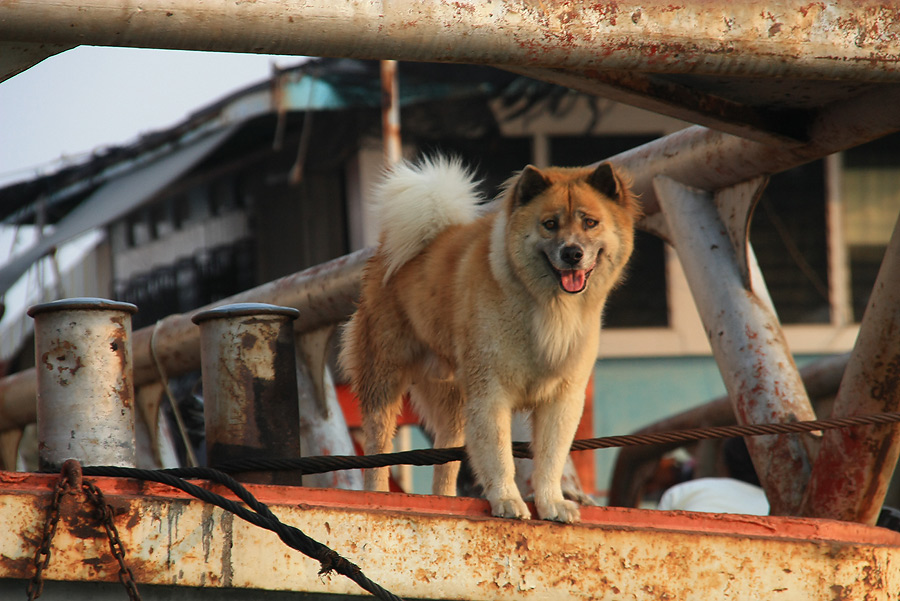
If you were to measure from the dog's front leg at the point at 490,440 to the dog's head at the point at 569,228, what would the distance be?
0.39 metres

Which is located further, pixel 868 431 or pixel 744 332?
pixel 744 332

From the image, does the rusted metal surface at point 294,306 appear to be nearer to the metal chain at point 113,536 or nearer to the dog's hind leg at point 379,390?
the dog's hind leg at point 379,390

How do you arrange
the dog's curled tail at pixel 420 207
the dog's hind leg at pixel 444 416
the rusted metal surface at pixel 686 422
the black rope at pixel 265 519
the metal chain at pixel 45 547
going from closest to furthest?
the metal chain at pixel 45 547, the black rope at pixel 265 519, the dog's curled tail at pixel 420 207, the dog's hind leg at pixel 444 416, the rusted metal surface at pixel 686 422

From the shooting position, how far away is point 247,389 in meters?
2.96

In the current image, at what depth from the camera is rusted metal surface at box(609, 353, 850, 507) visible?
5.80m

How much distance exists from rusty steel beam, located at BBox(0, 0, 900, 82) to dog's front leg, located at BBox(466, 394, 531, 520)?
110cm

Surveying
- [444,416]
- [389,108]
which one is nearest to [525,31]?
[444,416]

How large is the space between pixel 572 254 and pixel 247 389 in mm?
1037

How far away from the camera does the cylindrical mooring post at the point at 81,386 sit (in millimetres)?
2795

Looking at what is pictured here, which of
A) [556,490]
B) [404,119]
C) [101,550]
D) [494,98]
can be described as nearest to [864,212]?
[494,98]

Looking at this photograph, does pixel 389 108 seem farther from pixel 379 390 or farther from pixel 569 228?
pixel 569 228

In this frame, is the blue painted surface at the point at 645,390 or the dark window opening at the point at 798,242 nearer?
the blue painted surface at the point at 645,390

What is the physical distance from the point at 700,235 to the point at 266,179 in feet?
33.0

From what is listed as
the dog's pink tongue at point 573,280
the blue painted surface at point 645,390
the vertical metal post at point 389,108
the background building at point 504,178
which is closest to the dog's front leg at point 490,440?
the dog's pink tongue at point 573,280
